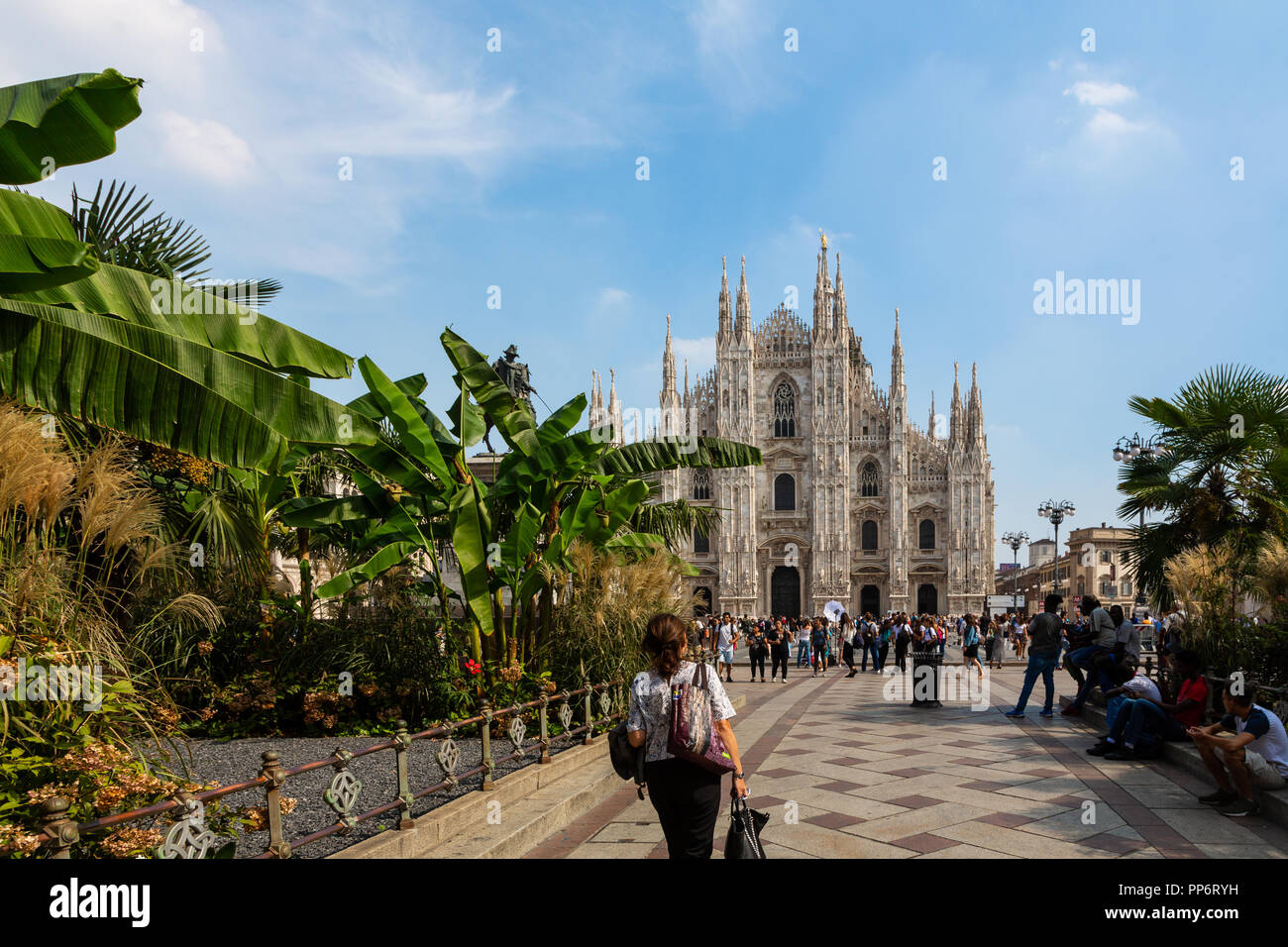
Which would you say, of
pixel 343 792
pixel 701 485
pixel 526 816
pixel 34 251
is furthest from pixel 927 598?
pixel 34 251

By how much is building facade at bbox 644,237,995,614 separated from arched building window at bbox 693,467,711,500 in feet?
0.29

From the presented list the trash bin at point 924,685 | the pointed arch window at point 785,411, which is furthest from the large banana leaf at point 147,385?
the pointed arch window at point 785,411

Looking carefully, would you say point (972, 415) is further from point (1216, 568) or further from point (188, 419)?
point (188, 419)

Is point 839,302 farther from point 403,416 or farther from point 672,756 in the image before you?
point 672,756

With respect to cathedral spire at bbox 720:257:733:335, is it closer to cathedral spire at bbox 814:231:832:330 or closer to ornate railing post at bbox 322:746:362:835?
cathedral spire at bbox 814:231:832:330

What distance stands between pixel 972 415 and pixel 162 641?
45.8 m

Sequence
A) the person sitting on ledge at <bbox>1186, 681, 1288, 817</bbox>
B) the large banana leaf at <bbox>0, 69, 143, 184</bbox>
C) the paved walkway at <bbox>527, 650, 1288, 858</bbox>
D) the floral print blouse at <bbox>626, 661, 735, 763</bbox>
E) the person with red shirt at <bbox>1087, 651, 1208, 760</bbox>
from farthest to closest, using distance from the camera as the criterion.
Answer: the person with red shirt at <bbox>1087, 651, 1208, 760</bbox>
the person sitting on ledge at <bbox>1186, 681, 1288, 817</bbox>
the paved walkway at <bbox>527, 650, 1288, 858</bbox>
the large banana leaf at <bbox>0, 69, 143, 184</bbox>
the floral print blouse at <bbox>626, 661, 735, 763</bbox>

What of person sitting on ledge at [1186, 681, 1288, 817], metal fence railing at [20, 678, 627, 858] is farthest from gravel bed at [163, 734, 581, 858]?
person sitting on ledge at [1186, 681, 1288, 817]

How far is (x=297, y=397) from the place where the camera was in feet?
14.8

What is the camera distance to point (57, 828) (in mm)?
2707

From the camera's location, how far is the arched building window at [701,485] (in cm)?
5000

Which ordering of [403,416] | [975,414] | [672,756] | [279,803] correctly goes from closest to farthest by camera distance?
[672,756]
[279,803]
[403,416]
[975,414]

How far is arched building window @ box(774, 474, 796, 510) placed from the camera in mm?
50250

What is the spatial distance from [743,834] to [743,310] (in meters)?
48.9
